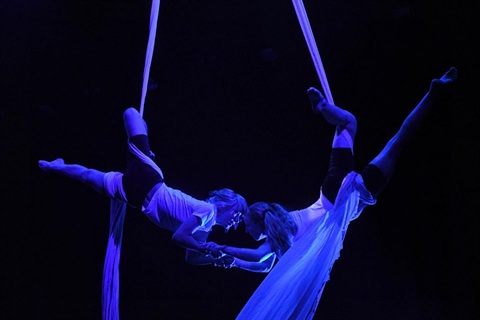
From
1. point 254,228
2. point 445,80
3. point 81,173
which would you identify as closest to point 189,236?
point 254,228

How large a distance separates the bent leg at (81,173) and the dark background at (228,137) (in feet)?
3.11

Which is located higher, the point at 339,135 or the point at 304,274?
the point at 339,135

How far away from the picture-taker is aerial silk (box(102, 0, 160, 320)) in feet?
9.48

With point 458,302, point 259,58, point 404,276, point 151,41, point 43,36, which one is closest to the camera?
point 151,41

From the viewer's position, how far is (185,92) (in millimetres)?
4090

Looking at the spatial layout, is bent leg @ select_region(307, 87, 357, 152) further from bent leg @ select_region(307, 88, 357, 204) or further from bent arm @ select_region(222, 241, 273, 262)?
bent arm @ select_region(222, 241, 273, 262)

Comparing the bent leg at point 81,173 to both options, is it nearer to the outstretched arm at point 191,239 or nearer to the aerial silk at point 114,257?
the aerial silk at point 114,257

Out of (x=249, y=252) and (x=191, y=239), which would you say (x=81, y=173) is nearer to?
(x=191, y=239)

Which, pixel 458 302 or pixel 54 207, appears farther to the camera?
pixel 54 207

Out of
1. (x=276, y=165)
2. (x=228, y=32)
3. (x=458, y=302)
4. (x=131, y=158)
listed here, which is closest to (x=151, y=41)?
(x=131, y=158)

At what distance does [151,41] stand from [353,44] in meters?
1.49

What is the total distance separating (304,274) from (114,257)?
1.14m

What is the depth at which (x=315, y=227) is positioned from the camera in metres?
2.62

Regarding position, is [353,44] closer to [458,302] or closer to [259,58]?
[259,58]
